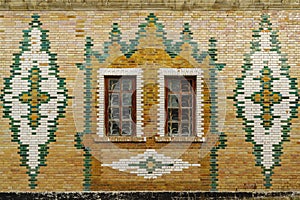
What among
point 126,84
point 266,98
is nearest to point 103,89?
point 126,84

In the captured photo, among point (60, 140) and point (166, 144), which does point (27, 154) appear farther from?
point (166, 144)

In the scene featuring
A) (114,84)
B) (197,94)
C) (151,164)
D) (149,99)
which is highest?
(114,84)

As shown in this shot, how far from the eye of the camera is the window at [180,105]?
9.02 meters

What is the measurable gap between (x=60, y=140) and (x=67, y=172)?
2.23 feet

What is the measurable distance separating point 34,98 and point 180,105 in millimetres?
3052

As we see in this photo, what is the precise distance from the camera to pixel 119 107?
9.02m

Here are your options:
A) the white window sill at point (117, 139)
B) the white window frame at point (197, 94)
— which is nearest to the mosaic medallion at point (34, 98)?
the white window sill at point (117, 139)

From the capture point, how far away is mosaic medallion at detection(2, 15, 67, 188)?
351 inches

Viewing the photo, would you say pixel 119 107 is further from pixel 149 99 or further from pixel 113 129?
pixel 149 99

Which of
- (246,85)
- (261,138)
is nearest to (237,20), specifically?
(246,85)

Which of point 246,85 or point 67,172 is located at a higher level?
point 246,85

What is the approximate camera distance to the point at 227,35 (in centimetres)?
897

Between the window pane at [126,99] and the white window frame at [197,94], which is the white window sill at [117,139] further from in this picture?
the window pane at [126,99]

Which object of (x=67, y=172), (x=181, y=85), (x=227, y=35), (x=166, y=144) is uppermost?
(x=227, y=35)
